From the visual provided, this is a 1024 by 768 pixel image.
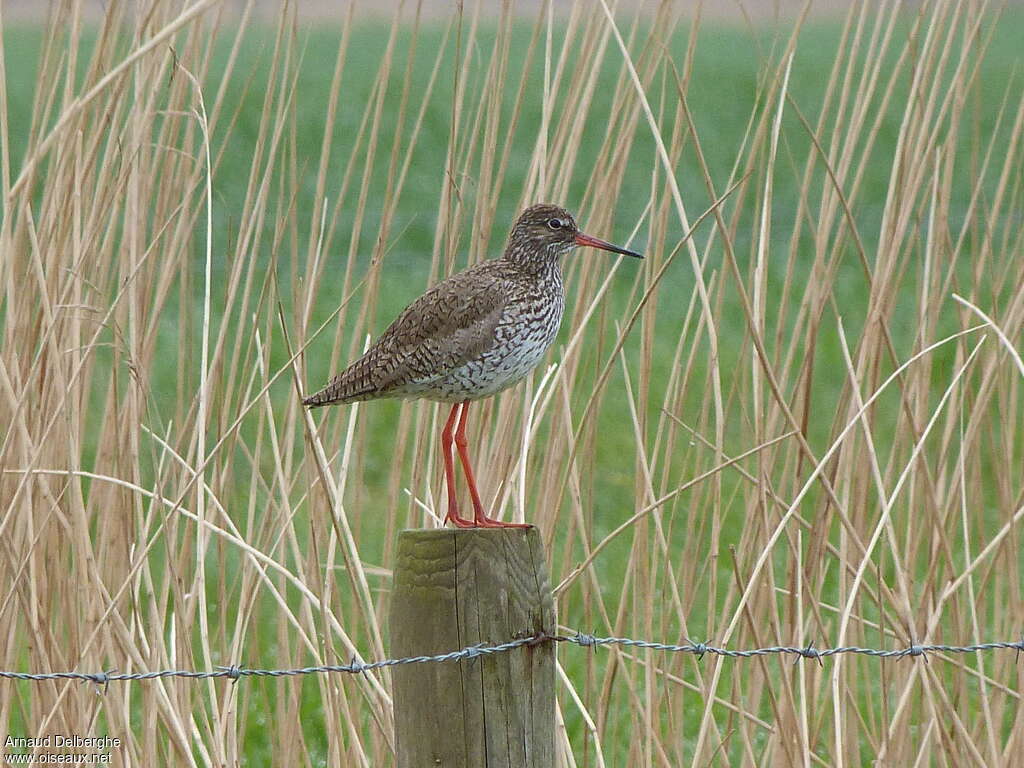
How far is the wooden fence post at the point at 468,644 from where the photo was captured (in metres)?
2.00

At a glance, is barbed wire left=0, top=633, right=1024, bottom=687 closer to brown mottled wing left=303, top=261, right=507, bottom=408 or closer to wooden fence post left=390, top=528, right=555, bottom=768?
wooden fence post left=390, top=528, right=555, bottom=768

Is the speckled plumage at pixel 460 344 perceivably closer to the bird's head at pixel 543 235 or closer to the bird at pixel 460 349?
the bird at pixel 460 349

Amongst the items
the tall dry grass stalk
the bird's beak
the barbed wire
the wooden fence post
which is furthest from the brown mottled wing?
the wooden fence post

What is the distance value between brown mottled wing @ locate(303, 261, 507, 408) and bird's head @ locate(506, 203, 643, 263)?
175mm

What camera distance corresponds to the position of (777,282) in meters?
12.8

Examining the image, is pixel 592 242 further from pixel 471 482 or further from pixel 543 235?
pixel 471 482

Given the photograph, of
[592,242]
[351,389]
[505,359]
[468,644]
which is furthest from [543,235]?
[468,644]

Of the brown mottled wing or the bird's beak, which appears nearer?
the brown mottled wing

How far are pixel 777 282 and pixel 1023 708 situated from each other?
33.8 feet

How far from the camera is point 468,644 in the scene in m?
2.00

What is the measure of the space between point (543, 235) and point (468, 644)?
48.3 inches

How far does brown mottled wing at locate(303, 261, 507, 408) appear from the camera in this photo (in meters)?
2.69

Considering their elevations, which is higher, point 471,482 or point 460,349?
point 460,349

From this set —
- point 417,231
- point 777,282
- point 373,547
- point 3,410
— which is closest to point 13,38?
point 417,231
